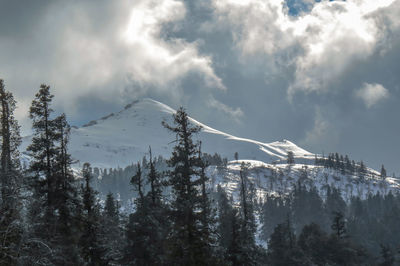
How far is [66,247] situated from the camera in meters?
23.5

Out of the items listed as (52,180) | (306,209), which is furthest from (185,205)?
(306,209)

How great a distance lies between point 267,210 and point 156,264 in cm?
11299

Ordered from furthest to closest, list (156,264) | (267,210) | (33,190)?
1. (267,210)
2. (156,264)
3. (33,190)

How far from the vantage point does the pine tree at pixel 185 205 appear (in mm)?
25625

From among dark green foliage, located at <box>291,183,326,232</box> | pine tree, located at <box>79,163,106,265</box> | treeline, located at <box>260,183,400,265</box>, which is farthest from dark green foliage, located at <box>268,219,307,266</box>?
dark green foliage, located at <box>291,183,326,232</box>

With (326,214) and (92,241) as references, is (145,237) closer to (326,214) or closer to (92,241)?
(92,241)

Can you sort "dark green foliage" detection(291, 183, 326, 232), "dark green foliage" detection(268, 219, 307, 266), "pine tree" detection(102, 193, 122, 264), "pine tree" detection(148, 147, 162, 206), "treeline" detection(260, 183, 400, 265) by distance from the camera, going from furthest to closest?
"dark green foliage" detection(291, 183, 326, 232)
"treeline" detection(260, 183, 400, 265)
"dark green foliage" detection(268, 219, 307, 266)
"pine tree" detection(148, 147, 162, 206)
"pine tree" detection(102, 193, 122, 264)

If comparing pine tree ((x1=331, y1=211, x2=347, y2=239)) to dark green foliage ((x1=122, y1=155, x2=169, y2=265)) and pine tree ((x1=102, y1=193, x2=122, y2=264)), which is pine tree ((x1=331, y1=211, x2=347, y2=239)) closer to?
pine tree ((x1=102, y1=193, x2=122, y2=264))

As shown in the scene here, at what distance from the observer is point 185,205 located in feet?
95.9

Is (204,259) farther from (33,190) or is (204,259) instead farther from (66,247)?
(33,190)

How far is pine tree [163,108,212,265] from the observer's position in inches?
1009

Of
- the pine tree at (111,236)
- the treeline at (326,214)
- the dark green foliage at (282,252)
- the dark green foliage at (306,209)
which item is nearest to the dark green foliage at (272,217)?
the treeline at (326,214)

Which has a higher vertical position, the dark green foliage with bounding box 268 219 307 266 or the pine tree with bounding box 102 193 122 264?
the pine tree with bounding box 102 193 122 264

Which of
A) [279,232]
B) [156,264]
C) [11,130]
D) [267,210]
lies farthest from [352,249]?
[267,210]
